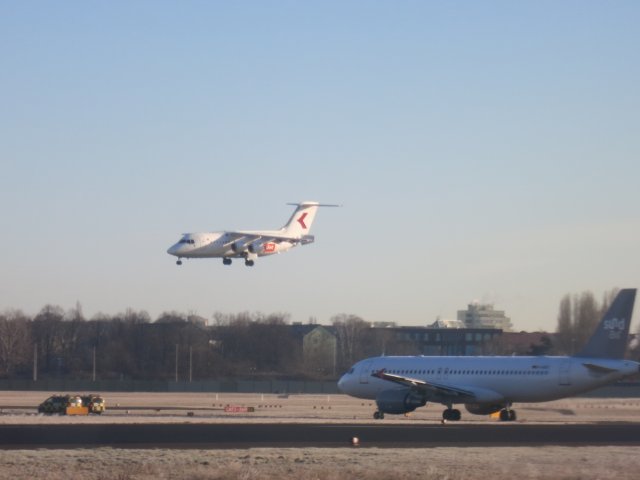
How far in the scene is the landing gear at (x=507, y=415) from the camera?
181 feet

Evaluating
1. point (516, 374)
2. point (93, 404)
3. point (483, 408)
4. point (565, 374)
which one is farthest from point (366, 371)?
point (93, 404)

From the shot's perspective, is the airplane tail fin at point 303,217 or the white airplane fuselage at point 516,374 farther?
the airplane tail fin at point 303,217

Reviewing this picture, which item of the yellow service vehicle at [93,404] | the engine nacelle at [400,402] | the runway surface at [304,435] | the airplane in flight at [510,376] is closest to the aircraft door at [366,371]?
the airplane in flight at [510,376]

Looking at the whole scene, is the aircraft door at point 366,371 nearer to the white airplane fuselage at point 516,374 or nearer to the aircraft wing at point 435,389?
the white airplane fuselage at point 516,374

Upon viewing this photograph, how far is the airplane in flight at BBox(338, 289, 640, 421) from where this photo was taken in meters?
53.3

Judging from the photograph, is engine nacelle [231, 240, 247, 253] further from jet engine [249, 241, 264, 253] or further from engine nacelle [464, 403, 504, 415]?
engine nacelle [464, 403, 504, 415]

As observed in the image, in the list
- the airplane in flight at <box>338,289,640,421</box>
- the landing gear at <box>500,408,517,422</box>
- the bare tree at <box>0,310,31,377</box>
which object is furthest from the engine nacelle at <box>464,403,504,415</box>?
the bare tree at <box>0,310,31,377</box>

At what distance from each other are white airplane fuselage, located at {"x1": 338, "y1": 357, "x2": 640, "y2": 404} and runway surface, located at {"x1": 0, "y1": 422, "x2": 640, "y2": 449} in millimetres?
4183

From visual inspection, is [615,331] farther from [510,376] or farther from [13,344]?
[13,344]

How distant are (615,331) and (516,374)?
479 centimetres

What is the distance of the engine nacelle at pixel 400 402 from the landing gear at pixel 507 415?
3539 mm

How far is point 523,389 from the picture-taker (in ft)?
180

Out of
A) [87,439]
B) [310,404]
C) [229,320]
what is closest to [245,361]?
[229,320]

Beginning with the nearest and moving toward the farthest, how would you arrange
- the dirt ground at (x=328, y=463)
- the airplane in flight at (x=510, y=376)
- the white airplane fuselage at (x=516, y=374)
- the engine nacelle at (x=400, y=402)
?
the dirt ground at (x=328, y=463), the white airplane fuselage at (x=516, y=374), the airplane in flight at (x=510, y=376), the engine nacelle at (x=400, y=402)
